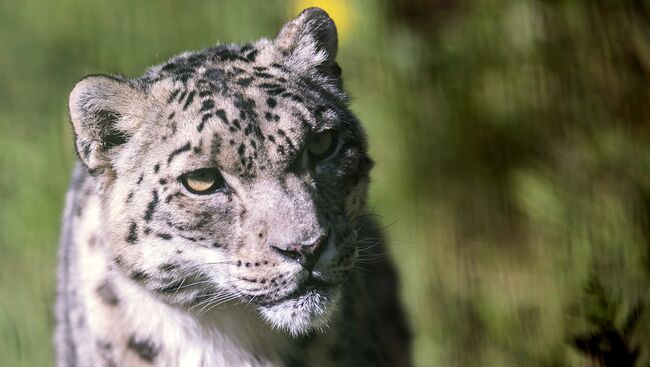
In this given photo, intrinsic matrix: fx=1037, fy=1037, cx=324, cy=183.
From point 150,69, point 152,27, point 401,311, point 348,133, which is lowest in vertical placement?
point 401,311

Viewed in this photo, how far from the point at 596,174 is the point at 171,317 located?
1.95 metres

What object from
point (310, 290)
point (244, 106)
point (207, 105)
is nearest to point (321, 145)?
point (244, 106)

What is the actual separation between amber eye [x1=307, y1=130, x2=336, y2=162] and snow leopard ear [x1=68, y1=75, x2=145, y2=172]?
2.16 ft

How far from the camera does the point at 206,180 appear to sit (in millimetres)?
3703

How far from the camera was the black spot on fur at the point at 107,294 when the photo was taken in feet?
13.0

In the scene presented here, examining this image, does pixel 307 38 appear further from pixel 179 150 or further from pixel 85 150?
pixel 85 150

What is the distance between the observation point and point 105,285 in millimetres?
3971

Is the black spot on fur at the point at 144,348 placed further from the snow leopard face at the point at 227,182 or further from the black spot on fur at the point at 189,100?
the black spot on fur at the point at 189,100

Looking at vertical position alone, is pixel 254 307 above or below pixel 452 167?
below

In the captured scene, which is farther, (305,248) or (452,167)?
(452,167)

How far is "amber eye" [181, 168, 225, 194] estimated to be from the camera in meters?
3.70

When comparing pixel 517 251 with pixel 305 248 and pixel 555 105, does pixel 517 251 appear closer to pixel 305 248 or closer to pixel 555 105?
pixel 555 105

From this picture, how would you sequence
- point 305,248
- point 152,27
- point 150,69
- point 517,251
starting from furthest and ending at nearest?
point 152,27, point 517,251, point 150,69, point 305,248

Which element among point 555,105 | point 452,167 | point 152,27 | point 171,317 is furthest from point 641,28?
point 152,27
